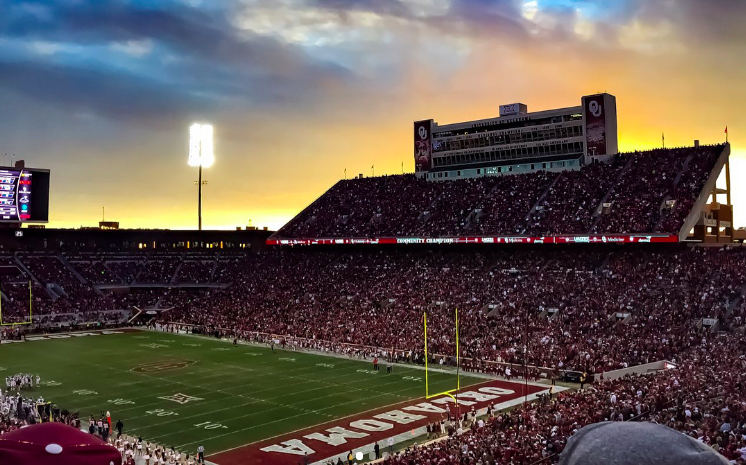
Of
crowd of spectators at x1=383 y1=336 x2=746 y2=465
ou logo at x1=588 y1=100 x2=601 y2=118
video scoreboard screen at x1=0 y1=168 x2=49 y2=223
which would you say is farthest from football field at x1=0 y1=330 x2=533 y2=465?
ou logo at x1=588 y1=100 x2=601 y2=118

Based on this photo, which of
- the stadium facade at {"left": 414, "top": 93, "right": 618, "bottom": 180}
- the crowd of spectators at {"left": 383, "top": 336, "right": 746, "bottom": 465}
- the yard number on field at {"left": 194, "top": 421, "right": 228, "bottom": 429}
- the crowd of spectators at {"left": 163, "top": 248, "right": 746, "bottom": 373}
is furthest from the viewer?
the stadium facade at {"left": 414, "top": 93, "right": 618, "bottom": 180}

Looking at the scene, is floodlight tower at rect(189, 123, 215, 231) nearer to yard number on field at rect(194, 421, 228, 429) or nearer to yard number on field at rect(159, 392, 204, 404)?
yard number on field at rect(159, 392, 204, 404)

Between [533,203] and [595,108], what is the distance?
9.84m

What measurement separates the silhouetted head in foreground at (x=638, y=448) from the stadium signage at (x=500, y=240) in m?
43.5

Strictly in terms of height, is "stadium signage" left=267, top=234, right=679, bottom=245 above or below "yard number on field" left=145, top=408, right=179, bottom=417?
above

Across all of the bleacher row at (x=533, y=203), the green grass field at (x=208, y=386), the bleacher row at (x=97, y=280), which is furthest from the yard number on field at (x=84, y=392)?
the bleacher row at (x=533, y=203)

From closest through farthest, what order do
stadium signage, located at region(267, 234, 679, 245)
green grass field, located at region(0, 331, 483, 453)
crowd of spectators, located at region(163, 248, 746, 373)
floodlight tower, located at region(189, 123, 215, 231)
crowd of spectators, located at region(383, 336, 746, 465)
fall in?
crowd of spectators, located at region(383, 336, 746, 465) → green grass field, located at region(0, 331, 483, 453) → crowd of spectators, located at region(163, 248, 746, 373) → stadium signage, located at region(267, 234, 679, 245) → floodlight tower, located at region(189, 123, 215, 231)

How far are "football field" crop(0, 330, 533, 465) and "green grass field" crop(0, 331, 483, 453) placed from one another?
0.05m

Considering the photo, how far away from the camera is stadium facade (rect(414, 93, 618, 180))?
2163 inches

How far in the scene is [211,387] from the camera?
3362cm

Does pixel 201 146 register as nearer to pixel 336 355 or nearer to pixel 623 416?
pixel 336 355

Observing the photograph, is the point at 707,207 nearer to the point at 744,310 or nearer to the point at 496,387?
the point at 744,310

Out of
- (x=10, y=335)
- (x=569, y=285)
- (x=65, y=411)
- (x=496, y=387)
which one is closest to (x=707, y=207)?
(x=569, y=285)

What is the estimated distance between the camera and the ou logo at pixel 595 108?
178 feet
